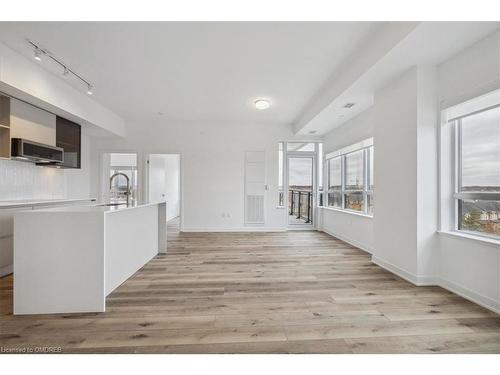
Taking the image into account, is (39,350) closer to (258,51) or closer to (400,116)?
(258,51)

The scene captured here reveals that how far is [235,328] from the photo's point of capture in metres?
1.90

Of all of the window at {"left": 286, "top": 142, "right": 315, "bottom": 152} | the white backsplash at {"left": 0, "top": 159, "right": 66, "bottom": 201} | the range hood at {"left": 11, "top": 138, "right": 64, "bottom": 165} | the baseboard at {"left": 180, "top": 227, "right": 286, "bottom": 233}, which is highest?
the window at {"left": 286, "top": 142, "right": 315, "bottom": 152}

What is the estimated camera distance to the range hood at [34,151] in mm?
3277

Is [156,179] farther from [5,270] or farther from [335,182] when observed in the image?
[335,182]

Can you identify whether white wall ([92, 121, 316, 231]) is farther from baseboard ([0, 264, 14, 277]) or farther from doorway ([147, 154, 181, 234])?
baseboard ([0, 264, 14, 277])

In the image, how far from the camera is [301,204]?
753 cm

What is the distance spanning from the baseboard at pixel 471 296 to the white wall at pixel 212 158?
3883mm

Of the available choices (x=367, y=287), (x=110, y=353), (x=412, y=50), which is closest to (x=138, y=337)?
(x=110, y=353)

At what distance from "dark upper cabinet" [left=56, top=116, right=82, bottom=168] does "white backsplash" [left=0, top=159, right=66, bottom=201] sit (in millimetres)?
450

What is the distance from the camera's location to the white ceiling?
8.27 feet

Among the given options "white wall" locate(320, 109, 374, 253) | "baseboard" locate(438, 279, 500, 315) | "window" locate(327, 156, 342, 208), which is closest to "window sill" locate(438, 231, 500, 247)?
"baseboard" locate(438, 279, 500, 315)

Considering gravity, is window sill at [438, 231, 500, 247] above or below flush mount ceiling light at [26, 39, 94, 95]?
below

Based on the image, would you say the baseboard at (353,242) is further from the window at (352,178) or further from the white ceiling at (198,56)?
the white ceiling at (198,56)

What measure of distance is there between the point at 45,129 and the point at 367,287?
505 cm
